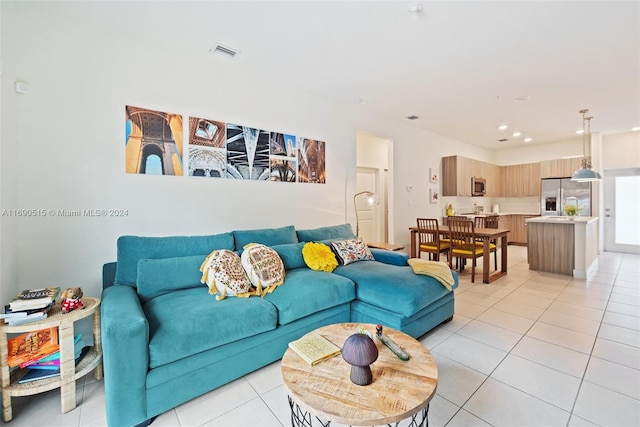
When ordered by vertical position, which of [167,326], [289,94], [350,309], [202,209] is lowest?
[350,309]

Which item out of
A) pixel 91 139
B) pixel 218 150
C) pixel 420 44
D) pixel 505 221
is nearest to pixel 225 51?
pixel 218 150

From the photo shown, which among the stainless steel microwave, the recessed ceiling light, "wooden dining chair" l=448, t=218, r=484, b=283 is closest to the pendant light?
the stainless steel microwave

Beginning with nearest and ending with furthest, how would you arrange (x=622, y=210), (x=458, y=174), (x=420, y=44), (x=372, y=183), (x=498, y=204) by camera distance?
(x=420, y=44) < (x=372, y=183) < (x=458, y=174) < (x=622, y=210) < (x=498, y=204)

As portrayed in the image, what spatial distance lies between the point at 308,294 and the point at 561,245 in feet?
15.1

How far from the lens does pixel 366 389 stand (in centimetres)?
116

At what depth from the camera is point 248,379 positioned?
1.95 m

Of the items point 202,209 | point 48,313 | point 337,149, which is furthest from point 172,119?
point 337,149

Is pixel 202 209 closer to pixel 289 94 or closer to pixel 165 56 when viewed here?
pixel 165 56

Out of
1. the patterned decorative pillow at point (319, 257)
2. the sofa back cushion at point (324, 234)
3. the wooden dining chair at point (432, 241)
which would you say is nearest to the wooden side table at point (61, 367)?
the patterned decorative pillow at point (319, 257)

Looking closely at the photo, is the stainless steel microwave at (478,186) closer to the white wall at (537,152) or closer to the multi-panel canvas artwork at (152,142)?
the white wall at (537,152)

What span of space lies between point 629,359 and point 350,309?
217 cm

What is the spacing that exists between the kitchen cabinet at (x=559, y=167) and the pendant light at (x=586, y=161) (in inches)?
8.8

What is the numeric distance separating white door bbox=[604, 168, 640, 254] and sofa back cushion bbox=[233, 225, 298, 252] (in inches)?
307

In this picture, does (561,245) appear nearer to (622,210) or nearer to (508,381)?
(622,210)
